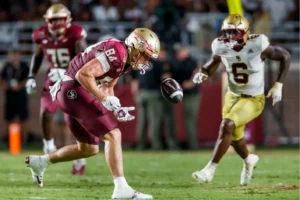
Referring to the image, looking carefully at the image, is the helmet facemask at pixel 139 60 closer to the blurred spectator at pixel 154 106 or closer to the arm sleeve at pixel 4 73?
the blurred spectator at pixel 154 106

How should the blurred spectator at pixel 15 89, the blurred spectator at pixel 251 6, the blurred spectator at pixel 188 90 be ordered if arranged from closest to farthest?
the blurred spectator at pixel 188 90 → the blurred spectator at pixel 15 89 → the blurred spectator at pixel 251 6

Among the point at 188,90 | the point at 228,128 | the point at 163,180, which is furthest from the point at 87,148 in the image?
the point at 188,90

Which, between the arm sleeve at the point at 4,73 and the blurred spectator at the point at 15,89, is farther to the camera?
the arm sleeve at the point at 4,73

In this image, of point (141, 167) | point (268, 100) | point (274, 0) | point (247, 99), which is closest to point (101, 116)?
point (247, 99)

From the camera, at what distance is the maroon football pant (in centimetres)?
638

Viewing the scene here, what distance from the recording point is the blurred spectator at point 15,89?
1362 centimetres

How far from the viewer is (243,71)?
7781 millimetres

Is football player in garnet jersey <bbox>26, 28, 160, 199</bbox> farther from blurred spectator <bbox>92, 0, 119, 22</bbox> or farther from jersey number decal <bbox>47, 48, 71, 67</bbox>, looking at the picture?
blurred spectator <bbox>92, 0, 119, 22</bbox>

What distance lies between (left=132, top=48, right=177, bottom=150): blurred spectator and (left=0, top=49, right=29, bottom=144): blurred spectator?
1.98 m

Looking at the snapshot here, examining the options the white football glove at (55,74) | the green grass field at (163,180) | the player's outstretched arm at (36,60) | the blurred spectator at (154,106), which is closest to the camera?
the green grass field at (163,180)

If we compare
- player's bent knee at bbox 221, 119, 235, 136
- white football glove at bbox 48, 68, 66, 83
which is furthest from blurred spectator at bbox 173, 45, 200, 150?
player's bent knee at bbox 221, 119, 235, 136

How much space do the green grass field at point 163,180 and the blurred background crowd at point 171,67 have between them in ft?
4.67

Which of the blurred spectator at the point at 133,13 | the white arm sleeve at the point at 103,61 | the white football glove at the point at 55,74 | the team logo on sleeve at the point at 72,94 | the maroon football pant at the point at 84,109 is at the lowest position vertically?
the maroon football pant at the point at 84,109

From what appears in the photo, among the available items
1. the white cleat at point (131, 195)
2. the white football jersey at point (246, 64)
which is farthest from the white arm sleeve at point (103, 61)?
the white football jersey at point (246, 64)
